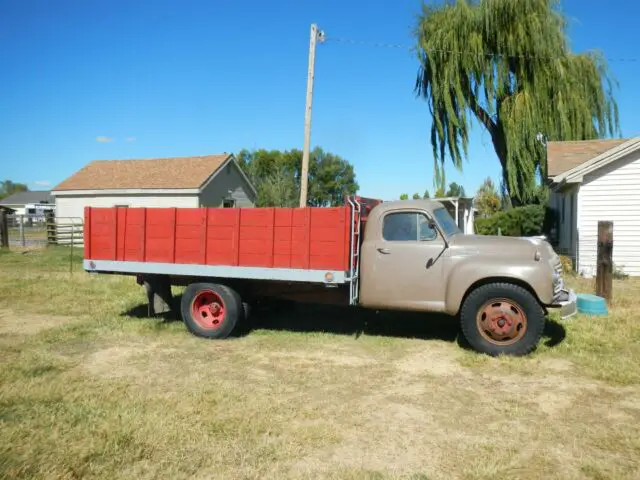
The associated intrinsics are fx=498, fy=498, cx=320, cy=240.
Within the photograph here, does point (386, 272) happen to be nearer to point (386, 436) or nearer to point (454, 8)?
point (386, 436)

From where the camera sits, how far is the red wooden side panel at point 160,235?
23.5ft

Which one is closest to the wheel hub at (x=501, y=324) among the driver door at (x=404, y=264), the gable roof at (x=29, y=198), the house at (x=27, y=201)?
the driver door at (x=404, y=264)

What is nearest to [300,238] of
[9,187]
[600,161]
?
[600,161]

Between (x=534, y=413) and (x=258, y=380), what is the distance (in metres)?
2.75

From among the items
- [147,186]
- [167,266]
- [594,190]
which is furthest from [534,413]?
[147,186]

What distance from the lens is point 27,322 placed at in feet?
26.5

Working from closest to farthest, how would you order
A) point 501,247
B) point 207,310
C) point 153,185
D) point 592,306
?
1. point 501,247
2. point 207,310
3. point 592,306
4. point 153,185

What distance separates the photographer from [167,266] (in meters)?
7.20

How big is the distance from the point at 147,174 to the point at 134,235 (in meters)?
21.1

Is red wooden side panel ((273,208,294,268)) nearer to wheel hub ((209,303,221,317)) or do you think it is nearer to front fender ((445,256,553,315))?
wheel hub ((209,303,221,317))

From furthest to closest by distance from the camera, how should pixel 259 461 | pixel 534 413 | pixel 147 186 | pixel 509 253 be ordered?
pixel 147 186 → pixel 509 253 → pixel 534 413 → pixel 259 461

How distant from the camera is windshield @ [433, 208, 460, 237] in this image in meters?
6.65

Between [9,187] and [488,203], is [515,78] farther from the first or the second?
[9,187]

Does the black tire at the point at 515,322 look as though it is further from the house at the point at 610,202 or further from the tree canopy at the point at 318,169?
the tree canopy at the point at 318,169
